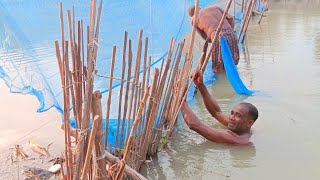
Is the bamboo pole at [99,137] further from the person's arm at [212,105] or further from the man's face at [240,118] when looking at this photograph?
the person's arm at [212,105]

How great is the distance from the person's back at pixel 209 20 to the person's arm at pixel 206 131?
6.82 feet

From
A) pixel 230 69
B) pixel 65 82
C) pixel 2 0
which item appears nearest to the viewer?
pixel 65 82

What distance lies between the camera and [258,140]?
12.2ft

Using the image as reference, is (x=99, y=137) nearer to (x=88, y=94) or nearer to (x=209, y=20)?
(x=88, y=94)

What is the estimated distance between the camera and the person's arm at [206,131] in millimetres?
3420

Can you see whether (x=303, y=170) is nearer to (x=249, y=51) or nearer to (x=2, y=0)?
(x=2, y=0)

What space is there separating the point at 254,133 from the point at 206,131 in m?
0.63

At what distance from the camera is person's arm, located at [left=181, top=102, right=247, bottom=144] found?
342cm

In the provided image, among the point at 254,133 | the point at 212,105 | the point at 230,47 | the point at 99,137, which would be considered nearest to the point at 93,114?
the point at 99,137

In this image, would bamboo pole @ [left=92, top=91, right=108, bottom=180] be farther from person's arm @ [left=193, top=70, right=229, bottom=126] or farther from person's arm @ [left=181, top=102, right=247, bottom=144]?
person's arm @ [left=193, top=70, right=229, bottom=126]

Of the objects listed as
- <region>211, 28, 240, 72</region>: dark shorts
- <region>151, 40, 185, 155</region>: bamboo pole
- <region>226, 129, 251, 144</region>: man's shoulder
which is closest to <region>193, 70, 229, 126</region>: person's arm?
<region>226, 129, 251, 144</region>: man's shoulder

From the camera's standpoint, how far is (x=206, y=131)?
3467 millimetres

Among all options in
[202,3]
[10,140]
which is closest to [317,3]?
[202,3]

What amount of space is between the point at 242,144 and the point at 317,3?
12.5 m
